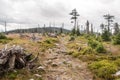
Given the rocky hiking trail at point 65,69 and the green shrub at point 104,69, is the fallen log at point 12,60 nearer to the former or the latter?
the rocky hiking trail at point 65,69

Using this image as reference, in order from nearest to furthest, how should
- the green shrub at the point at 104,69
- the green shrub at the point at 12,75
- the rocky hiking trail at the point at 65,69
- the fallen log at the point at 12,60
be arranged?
the green shrub at the point at 12,75, the fallen log at the point at 12,60, the green shrub at the point at 104,69, the rocky hiking trail at the point at 65,69

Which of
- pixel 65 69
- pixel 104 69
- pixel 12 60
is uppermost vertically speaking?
pixel 12 60

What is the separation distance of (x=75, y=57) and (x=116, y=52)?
7.16m

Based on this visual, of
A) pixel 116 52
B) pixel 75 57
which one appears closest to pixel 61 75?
pixel 75 57

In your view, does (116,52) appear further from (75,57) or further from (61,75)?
(61,75)

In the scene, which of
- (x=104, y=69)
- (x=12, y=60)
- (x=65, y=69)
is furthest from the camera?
(x=65, y=69)

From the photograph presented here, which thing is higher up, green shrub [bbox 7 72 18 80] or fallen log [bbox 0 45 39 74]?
fallen log [bbox 0 45 39 74]

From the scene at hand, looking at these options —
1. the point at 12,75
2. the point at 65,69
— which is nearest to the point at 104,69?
the point at 65,69

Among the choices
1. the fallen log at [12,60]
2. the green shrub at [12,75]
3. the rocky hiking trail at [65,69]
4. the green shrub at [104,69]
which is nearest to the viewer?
the green shrub at [12,75]

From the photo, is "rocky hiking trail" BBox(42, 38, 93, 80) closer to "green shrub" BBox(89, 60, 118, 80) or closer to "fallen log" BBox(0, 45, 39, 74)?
"green shrub" BBox(89, 60, 118, 80)

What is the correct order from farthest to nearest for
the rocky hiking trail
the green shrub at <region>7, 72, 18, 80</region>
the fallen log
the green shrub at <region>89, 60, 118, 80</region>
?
the rocky hiking trail → the green shrub at <region>89, 60, 118, 80</region> → the fallen log → the green shrub at <region>7, 72, 18, 80</region>

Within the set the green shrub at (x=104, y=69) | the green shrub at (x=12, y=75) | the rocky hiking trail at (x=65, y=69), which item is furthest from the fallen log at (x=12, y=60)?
the green shrub at (x=104, y=69)

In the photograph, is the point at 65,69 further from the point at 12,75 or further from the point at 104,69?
the point at 12,75

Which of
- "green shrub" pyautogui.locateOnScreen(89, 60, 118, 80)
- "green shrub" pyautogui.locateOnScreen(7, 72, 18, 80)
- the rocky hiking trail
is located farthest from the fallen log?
"green shrub" pyautogui.locateOnScreen(89, 60, 118, 80)
